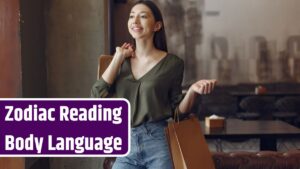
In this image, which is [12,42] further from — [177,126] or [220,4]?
[220,4]

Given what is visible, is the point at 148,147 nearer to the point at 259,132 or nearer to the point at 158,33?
the point at 158,33

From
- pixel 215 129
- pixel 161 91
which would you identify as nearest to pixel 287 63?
pixel 215 129

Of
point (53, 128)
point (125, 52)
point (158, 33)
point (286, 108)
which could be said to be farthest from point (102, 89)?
point (286, 108)

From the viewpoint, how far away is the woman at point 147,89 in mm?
1181

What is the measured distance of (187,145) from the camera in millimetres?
1140

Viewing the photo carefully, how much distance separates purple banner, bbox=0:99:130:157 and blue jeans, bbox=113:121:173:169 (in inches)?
15.9

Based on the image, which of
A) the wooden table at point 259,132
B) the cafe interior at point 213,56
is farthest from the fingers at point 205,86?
the wooden table at point 259,132

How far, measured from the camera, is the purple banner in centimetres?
78

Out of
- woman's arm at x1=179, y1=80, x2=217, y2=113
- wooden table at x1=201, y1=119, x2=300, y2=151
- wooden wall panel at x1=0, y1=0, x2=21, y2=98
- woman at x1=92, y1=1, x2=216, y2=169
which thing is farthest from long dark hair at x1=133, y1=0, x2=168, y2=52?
wooden table at x1=201, y1=119, x2=300, y2=151

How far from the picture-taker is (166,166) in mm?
1185

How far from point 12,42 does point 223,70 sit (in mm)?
5033

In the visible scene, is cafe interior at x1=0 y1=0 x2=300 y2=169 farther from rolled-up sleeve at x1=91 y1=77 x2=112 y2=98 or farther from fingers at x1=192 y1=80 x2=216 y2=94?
fingers at x1=192 y1=80 x2=216 y2=94

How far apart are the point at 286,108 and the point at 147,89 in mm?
4393

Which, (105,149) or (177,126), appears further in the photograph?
(177,126)
